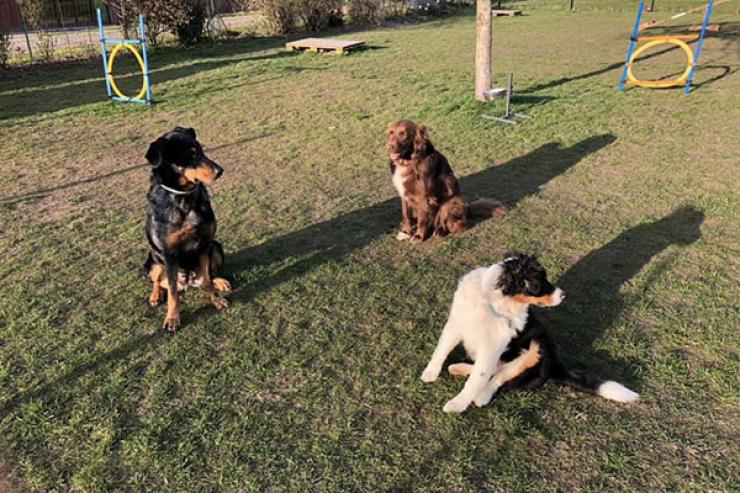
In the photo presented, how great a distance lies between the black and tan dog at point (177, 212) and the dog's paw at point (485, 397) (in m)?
2.39

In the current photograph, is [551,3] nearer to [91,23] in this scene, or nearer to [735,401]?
[91,23]

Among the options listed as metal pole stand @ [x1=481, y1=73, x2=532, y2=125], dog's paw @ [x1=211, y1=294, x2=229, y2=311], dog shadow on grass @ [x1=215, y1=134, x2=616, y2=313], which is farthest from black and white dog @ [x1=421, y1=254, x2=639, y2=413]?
metal pole stand @ [x1=481, y1=73, x2=532, y2=125]

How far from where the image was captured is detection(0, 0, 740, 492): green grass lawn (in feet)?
9.59

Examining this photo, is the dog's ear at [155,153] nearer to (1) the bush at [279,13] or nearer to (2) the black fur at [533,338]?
(2) the black fur at [533,338]

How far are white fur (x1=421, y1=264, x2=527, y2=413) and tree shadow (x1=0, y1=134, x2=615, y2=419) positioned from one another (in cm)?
207

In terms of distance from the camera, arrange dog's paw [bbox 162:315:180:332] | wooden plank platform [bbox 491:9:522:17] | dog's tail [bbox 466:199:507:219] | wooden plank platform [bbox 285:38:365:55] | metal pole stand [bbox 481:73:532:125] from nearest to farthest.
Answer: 1. dog's paw [bbox 162:315:180:332]
2. dog's tail [bbox 466:199:507:219]
3. metal pole stand [bbox 481:73:532:125]
4. wooden plank platform [bbox 285:38:365:55]
5. wooden plank platform [bbox 491:9:522:17]

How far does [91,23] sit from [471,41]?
2450cm

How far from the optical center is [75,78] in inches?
551

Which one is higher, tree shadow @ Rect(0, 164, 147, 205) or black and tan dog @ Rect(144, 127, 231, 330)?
black and tan dog @ Rect(144, 127, 231, 330)

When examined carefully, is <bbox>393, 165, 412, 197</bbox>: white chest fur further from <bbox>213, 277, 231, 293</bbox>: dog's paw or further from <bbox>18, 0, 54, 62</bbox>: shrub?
<bbox>18, 0, 54, 62</bbox>: shrub

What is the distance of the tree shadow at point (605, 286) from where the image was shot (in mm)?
3668

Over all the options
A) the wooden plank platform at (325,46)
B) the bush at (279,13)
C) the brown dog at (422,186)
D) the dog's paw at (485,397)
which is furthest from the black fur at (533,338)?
the bush at (279,13)

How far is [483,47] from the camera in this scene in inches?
410

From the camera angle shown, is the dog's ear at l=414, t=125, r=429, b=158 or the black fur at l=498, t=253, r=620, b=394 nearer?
the black fur at l=498, t=253, r=620, b=394
